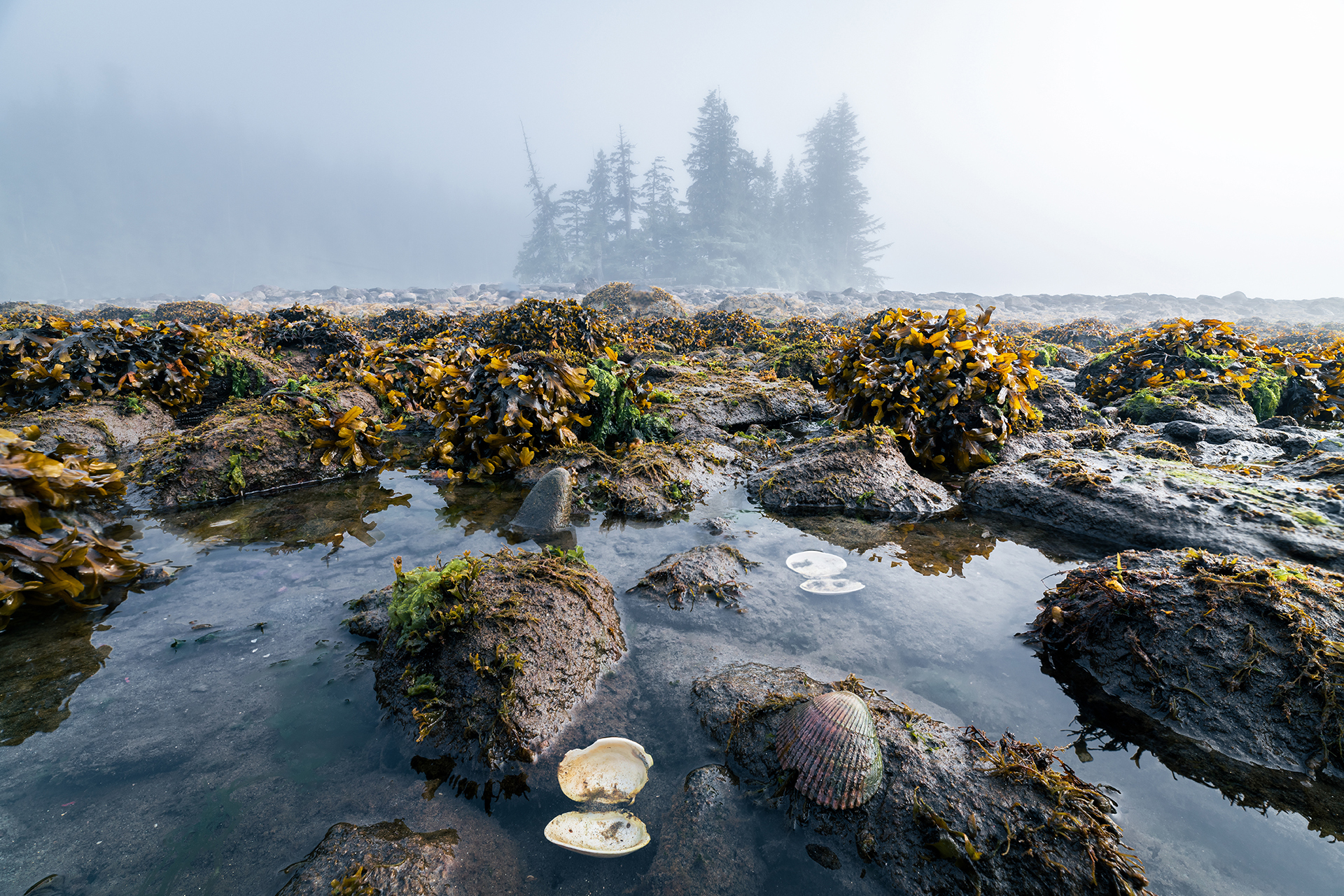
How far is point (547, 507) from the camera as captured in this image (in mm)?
4492

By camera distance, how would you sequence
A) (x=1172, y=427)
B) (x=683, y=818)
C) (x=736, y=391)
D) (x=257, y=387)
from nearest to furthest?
1. (x=683, y=818)
2. (x=1172, y=427)
3. (x=736, y=391)
4. (x=257, y=387)

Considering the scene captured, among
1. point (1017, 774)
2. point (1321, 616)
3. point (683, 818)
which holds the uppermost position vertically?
point (1321, 616)

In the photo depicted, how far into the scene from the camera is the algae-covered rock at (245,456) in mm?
4914

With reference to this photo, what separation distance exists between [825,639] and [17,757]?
3.68 m

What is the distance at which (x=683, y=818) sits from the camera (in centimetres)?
192

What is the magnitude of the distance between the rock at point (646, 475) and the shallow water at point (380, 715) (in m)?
0.63

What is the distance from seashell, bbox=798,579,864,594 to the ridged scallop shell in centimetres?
132

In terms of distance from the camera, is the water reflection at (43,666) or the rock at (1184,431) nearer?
the water reflection at (43,666)

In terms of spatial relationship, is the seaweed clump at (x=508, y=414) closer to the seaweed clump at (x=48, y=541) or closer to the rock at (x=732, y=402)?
the rock at (x=732, y=402)

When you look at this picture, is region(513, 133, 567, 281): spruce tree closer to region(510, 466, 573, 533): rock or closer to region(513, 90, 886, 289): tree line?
region(513, 90, 886, 289): tree line

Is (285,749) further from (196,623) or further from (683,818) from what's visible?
(683,818)

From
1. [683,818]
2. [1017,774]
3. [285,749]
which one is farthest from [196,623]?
[1017,774]

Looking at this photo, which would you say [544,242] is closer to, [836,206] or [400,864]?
[836,206]

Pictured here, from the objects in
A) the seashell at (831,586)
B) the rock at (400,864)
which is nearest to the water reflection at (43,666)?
the rock at (400,864)
